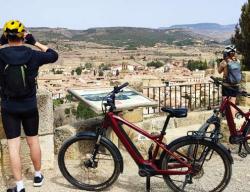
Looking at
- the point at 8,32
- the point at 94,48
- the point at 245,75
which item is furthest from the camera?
the point at 94,48

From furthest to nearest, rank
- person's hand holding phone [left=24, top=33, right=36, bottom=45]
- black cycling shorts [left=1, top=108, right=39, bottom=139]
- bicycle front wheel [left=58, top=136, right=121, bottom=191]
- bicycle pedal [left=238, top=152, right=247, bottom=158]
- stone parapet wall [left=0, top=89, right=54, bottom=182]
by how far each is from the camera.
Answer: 1. bicycle pedal [left=238, top=152, right=247, bottom=158]
2. stone parapet wall [left=0, top=89, right=54, bottom=182]
3. bicycle front wheel [left=58, top=136, right=121, bottom=191]
4. person's hand holding phone [left=24, top=33, right=36, bottom=45]
5. black cycling shorts [left=1, top=108, right=39, bottom=139]

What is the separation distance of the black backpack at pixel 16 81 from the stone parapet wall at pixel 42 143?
34.7 inches

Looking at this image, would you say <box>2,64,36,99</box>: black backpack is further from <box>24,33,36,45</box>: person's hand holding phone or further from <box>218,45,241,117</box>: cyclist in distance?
<box>218,45,241,117</box>: cyclist in distance

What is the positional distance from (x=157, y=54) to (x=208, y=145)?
154376mm

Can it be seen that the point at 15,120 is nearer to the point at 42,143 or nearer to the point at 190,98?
the point at 42,143

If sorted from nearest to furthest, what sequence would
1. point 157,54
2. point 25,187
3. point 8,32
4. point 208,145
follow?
point 8,32
point 208,145
point 25,187
point 157,54

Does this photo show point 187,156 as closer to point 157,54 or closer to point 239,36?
point 239,36

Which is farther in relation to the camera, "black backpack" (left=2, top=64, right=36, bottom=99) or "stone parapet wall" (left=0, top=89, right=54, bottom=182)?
"stone parapet wall" (left=0, top=89, right=54, bottom=182)

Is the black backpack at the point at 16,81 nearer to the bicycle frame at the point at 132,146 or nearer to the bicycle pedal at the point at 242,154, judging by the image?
the bicycle frame at the point at 132,146

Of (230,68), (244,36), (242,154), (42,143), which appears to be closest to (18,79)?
(42,143)

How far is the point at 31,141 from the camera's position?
421 centimetres

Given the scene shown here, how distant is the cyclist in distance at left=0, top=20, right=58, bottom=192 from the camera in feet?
12.5

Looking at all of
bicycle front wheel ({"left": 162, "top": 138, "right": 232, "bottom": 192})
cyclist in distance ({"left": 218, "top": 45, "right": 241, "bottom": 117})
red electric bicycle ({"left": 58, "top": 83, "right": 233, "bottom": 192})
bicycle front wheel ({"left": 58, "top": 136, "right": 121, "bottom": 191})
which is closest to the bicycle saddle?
red electric bicycle ({"left": 58, "top": 83, "right": 233, "bottom": 192})

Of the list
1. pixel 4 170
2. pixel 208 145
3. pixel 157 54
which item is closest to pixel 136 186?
pixel 208 145
